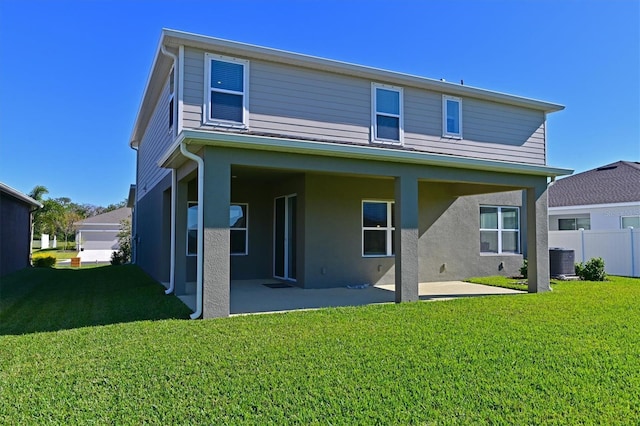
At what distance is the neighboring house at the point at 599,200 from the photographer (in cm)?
1828

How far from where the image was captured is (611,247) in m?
15.2

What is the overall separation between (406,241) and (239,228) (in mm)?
5882

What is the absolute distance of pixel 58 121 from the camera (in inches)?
1054

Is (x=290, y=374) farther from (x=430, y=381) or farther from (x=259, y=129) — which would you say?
(x=259, y=129)

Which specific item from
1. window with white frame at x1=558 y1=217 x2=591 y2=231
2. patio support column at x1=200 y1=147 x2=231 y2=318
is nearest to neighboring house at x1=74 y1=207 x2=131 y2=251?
window with white frame at x1=558 y1=217 x2=591 y2=231

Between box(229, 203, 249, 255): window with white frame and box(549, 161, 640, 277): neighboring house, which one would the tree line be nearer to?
box(229, 203, 249, 255): window with white frame

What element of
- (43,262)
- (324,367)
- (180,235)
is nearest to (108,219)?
(43,262)

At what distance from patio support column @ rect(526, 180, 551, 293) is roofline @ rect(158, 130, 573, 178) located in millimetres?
625

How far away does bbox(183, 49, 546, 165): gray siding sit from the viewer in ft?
30.9

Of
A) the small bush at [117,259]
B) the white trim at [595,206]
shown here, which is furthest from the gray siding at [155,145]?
the white trim at [595,206]

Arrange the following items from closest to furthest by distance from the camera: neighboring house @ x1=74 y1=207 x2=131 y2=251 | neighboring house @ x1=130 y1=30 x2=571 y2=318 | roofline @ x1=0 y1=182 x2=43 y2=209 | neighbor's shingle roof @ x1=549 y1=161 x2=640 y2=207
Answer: neighboring house @ x1=130 y1=30 x2=571 y2=318 < roofline @ x1=0 y1=182 x2=43 y2=209 < neighbor's shingle roof @ x1=549 y1=161 x2=640 y2=207 < neighboring house @ x1=74 y1=207 x2=131 y2=251

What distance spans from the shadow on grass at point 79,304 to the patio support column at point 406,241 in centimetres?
424

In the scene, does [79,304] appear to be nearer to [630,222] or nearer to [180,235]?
[180,235]

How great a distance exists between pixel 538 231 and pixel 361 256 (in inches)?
177
